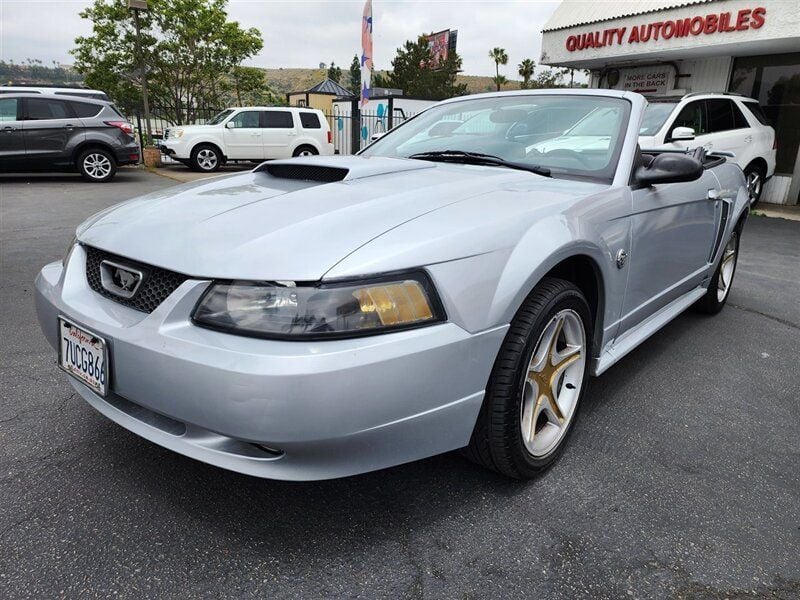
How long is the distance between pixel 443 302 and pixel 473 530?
0.78m

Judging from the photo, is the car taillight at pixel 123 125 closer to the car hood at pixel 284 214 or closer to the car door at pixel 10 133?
the car door at pixel 10 133

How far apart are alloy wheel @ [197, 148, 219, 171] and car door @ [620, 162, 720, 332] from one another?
13.2 metres

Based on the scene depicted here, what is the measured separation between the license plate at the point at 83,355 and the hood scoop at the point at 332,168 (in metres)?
1.01

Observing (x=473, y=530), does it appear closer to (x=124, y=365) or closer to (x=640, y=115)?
(x=124, y=365)

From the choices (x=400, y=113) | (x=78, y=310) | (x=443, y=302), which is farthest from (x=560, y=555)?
(x=400, y=113)

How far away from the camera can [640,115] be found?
9.07 ft

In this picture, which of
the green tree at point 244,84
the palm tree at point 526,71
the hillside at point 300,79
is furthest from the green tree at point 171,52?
the hillside at point 300,79

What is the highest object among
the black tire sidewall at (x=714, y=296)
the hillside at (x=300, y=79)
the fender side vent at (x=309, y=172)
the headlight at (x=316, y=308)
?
the hillside at (x=300, y=79)

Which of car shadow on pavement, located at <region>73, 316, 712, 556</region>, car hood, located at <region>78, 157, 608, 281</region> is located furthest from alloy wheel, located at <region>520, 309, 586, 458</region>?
car hood, located at <region>78, 157, 608, 281</region>

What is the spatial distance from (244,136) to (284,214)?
45.9 ft

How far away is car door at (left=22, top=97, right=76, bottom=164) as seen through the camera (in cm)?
1096

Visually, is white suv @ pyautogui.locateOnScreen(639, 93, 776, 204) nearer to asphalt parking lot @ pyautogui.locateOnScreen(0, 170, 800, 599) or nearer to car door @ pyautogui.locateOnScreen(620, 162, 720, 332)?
car door @ pyautogui.locateOnScreen(620, 162, 720, 332)

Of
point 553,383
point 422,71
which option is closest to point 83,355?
point 553,383

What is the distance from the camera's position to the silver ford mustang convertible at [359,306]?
4.89ft
